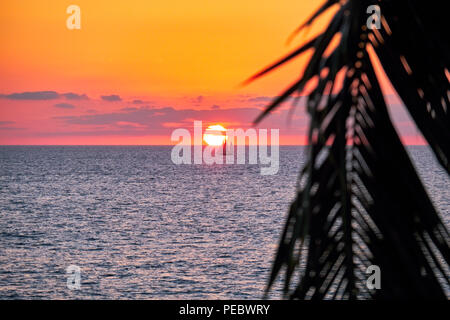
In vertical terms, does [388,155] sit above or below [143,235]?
above

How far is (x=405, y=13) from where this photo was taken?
1.59 meters

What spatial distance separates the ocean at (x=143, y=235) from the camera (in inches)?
1499

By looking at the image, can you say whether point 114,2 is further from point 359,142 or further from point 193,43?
point 359,142

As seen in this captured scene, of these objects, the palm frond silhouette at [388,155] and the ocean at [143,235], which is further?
the ocean at [143,235]

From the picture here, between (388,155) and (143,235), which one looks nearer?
(388,155)

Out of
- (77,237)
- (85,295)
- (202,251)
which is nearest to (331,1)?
(85,295)

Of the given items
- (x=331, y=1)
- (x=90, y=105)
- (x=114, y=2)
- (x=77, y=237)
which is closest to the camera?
(x=331, y=1)

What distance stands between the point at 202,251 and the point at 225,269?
775 centimetres

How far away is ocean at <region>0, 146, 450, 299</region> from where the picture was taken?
38062 millimetres

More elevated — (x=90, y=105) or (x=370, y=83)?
(x=90, y=105)

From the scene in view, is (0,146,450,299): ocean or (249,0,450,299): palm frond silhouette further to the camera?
(0,146,450,299): ocean

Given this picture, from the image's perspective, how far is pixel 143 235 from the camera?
58.1 m

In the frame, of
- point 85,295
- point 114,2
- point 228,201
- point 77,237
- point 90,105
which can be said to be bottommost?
point 85,295
